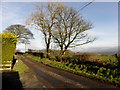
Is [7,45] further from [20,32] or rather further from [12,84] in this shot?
[20,32]

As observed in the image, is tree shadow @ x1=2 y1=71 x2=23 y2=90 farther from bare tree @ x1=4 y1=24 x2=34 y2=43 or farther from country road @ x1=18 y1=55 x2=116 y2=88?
bare tree @ x1=4 y1=24 x2=34 y2=43

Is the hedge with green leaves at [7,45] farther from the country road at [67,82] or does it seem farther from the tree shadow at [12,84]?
the country road at [67,82]

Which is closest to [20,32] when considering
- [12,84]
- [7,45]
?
[7,45]

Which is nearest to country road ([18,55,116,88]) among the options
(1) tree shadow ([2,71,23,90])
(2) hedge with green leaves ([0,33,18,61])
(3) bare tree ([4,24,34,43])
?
(1) tree shadow ([2,71,23,90])

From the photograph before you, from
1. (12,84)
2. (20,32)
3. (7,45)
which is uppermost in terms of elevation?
(20,32)

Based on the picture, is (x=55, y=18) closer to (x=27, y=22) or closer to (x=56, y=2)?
(x=56, y=2)

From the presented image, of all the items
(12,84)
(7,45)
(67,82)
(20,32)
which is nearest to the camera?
(12,84)

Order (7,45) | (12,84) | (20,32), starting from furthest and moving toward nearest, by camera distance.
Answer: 1. (20,32)
2. (7,45)
3. (12,84)

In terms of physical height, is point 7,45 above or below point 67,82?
above

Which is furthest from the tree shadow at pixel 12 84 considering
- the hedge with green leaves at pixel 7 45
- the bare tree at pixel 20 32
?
the bare tree at pixel 20 32

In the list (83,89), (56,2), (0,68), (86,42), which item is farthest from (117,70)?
(56,2)

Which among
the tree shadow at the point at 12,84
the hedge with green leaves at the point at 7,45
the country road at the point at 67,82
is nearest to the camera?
the tree shadow at the point at 12,84

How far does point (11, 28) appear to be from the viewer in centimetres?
3850

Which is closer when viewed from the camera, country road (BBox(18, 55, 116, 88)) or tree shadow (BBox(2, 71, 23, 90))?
tree shadow (BBox(2, 71, 23, 90))
